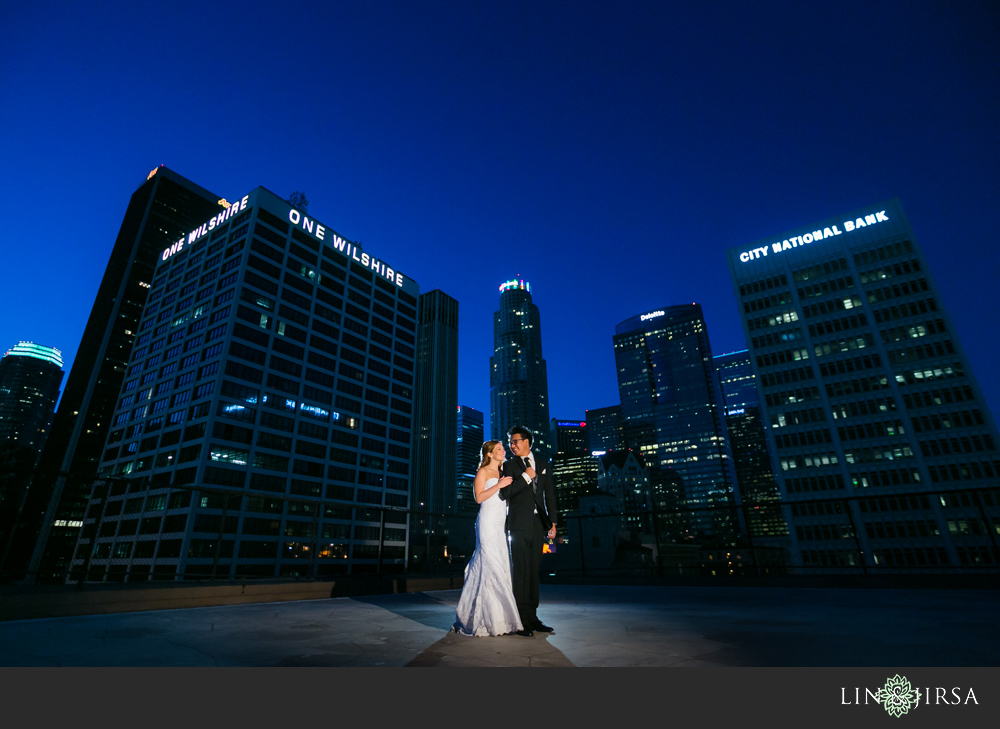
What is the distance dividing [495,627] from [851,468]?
3757 inches

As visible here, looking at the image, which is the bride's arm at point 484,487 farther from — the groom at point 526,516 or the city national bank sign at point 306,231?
the city national bank sign at point 306,231

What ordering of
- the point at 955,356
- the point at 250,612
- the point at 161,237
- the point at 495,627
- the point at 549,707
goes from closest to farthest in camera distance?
the point at 549,707
the point at 495,627
the point at 250,612
the point at 955,356
the point at 161,237

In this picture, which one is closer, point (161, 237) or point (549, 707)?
point (549, 707)

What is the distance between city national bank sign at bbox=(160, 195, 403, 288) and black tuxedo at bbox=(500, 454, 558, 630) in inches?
3660

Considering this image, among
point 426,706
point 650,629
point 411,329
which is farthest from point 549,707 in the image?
point 411,329

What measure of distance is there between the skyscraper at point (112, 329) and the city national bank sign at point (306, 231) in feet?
121

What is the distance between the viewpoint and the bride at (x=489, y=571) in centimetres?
487

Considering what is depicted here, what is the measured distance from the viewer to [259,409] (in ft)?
239

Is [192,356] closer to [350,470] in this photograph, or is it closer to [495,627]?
[350,470]

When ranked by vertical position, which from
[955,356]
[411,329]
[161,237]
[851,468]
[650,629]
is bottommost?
[650,629]

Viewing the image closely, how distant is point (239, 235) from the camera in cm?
8019

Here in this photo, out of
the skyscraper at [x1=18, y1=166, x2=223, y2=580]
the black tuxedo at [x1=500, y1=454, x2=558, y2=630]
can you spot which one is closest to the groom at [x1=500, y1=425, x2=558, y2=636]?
the black tuxedo at [x1=500, y1=454, x2=558, y2=630]

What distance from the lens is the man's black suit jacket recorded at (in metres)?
5.47

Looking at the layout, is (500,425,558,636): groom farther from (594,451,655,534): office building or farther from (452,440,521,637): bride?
(594,451,655,534): office building
